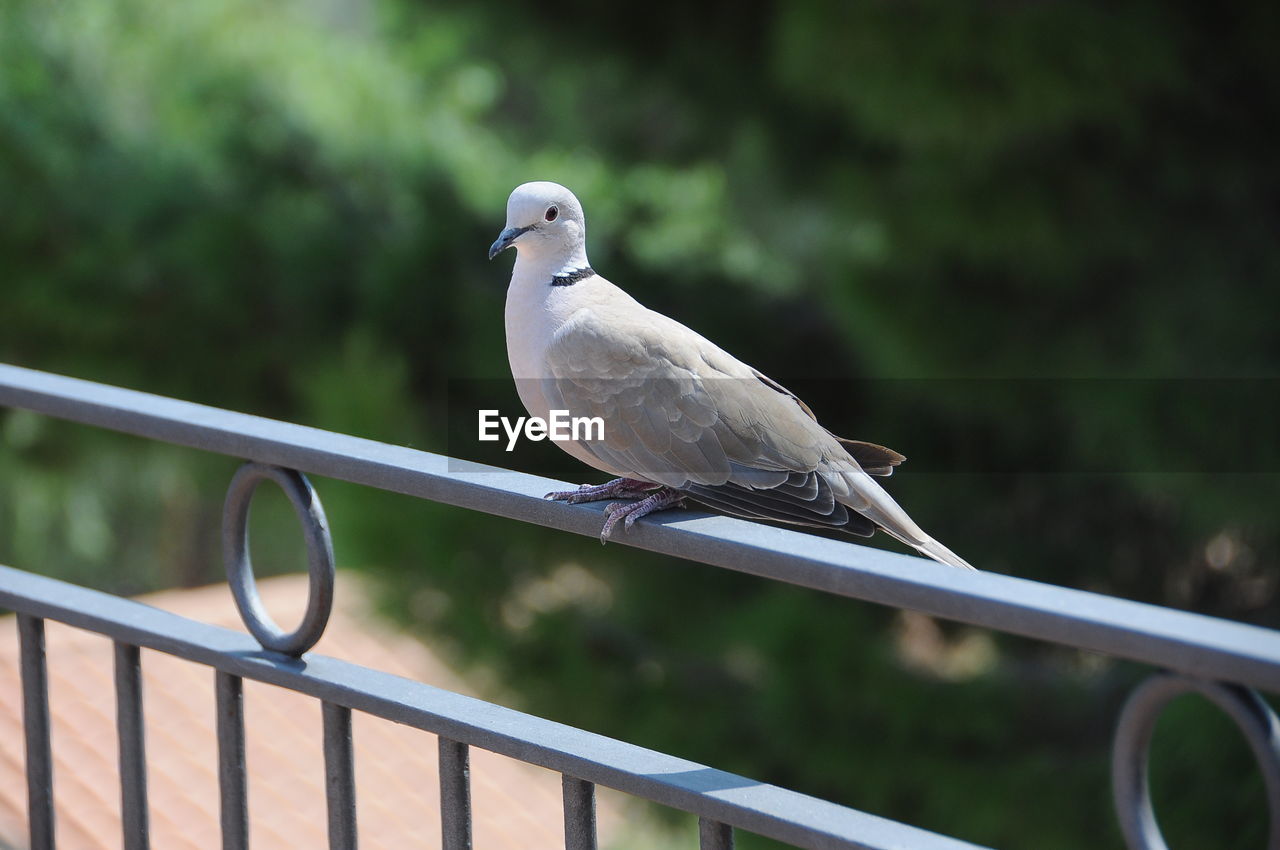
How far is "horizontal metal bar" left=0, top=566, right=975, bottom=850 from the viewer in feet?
2.91

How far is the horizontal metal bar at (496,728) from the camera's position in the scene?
2.91 ft

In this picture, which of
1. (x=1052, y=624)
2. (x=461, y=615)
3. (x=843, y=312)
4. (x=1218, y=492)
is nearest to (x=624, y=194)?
(x=843, y=312)

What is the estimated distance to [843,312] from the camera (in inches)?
162

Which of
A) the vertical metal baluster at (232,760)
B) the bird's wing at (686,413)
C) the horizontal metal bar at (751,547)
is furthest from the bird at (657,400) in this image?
the vertical metal baluster at (232,760)

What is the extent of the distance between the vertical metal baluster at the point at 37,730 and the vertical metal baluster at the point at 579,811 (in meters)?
0.61

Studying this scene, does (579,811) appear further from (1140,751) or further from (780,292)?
(780,292)

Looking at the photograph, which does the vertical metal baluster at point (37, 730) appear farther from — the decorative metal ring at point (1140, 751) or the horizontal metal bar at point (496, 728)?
the decorative metal ring at point (1140, 751)

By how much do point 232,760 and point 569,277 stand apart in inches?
22.0

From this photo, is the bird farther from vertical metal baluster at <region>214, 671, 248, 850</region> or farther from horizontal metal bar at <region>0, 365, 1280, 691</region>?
vertical metal baluster at <region>214, 671, 248, 850</region>

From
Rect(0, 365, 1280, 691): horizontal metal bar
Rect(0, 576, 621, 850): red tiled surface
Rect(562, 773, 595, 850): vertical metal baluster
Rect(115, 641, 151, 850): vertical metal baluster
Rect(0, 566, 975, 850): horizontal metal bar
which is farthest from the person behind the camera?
Rect(0, 576, 621, 850): red tiled surface

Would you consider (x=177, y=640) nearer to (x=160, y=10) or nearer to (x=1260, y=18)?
(x=1260, y=18)

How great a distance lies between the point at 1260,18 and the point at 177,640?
3281mm

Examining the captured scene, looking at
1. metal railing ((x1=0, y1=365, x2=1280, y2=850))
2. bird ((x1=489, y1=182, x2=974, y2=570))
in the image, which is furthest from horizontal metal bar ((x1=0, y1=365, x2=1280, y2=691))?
bird ((x1=489, y1=182, x2=974, y2=570))

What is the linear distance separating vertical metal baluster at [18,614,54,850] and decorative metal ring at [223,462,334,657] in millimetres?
289
